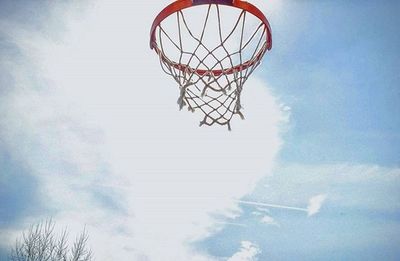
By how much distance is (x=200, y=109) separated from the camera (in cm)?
369

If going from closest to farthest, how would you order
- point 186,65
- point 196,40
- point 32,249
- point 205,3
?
1. point 205,3
2. point 196,40
3. point 186,65
4. point 32,249

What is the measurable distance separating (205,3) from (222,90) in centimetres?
104

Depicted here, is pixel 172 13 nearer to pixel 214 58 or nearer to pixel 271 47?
pixel 214 58

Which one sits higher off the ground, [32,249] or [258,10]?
[32,249]

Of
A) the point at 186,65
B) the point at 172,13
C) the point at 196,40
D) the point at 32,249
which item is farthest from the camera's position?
the point at 32,249

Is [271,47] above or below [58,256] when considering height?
below

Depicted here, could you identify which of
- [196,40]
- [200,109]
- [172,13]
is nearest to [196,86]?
[200,109]

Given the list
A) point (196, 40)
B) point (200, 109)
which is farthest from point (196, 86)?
point (196, 40)

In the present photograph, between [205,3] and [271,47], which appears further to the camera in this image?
[271,47]

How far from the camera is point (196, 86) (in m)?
3.64

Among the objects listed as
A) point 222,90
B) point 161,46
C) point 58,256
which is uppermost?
point 58,256

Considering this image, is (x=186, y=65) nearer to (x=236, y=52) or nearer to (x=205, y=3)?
(x=236, y=52)

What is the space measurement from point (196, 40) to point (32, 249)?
13.2m

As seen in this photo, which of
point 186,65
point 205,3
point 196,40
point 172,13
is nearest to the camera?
point 205,3
